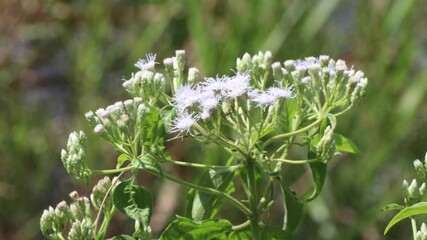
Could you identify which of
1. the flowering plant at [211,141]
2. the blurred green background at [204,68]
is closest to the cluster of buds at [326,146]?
the flowering plant at [211,141]

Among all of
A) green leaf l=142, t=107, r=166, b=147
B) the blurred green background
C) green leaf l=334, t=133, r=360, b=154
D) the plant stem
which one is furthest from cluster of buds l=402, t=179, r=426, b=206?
the blurred green background

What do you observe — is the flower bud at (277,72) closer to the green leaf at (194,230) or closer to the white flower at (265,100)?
the white flower at (265,100)

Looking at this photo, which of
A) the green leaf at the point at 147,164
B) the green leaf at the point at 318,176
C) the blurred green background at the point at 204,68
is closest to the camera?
the green leaf at the point at 147,164

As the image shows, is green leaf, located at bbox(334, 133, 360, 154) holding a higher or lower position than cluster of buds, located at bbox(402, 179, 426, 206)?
higher

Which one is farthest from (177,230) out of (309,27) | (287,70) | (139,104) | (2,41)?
(2,41)

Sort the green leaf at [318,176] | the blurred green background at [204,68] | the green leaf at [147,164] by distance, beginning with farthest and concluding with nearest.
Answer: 1. the blurred green background at [204,68]
2. the green leaf at [318,176]
3. the green leaf at [147,164]

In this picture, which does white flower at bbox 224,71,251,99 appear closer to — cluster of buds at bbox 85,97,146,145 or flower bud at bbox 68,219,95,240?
cluster of buds at bbox 85,97,146,145
